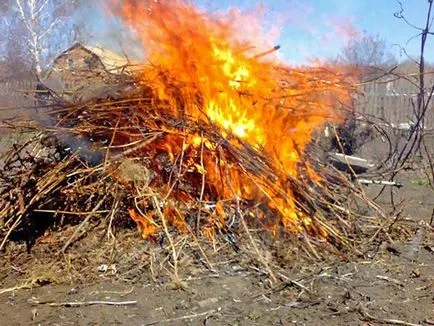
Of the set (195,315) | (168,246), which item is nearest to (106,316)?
(195,315)

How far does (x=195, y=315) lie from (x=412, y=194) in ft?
17.3

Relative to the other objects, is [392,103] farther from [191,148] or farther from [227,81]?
[191,148]

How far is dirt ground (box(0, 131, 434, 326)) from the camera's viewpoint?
3576 millimetres

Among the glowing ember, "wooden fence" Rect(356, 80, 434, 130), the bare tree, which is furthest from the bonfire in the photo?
the bare tree

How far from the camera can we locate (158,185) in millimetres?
4969

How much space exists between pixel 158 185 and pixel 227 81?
140cm

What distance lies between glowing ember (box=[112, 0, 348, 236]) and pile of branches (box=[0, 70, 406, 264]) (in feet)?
0.71

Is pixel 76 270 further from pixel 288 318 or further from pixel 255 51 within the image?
pixel 255 51

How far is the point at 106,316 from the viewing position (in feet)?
11.9

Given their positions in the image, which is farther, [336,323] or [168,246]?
[168,246]

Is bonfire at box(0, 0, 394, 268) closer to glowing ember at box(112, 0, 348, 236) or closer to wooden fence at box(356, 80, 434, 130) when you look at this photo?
glowing ember at box(112, 0, 348, 236)

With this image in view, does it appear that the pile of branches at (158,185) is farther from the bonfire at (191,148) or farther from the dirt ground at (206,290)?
the dirt ground at (206,290)

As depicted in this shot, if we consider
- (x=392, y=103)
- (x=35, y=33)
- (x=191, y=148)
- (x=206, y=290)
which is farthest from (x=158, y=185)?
(x=35, y=33)

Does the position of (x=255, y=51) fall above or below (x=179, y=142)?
above
